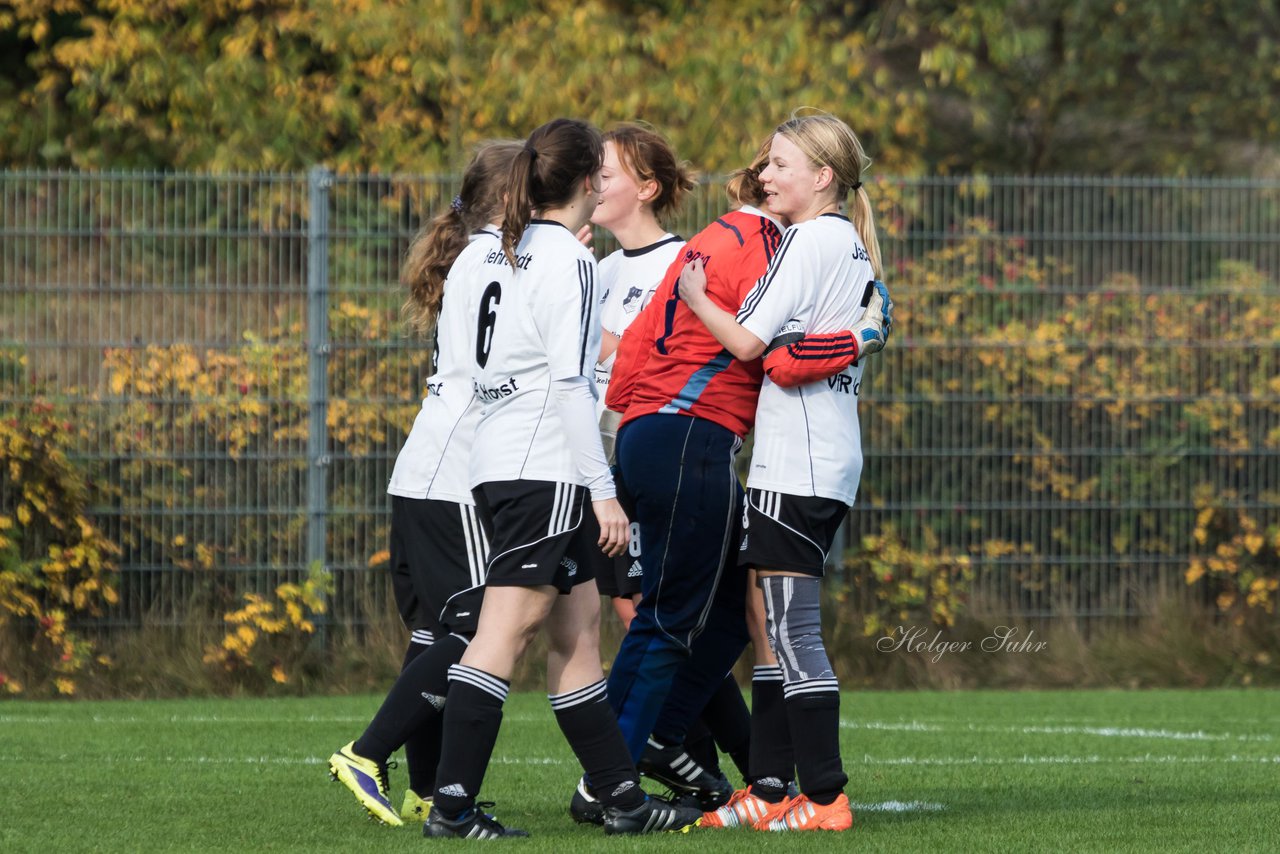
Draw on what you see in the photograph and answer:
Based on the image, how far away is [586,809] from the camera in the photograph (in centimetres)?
478

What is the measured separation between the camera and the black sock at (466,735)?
14.6 feet

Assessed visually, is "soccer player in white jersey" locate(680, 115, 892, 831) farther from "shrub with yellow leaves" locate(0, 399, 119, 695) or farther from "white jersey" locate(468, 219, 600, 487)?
"shrub with yellow leaves" locate(0, 399, 119, 695)

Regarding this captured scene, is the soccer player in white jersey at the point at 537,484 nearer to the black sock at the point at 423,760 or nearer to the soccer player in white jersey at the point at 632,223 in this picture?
the black sock at the point at 423,760

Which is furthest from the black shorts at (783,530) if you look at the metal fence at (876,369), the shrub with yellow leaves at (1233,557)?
the shrub with yellow leaves at (1233,557)

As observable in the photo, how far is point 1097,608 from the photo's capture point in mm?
9680

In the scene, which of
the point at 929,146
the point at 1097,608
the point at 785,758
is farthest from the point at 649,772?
the point at 929,146

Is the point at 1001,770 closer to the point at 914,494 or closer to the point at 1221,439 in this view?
the point at 914,494

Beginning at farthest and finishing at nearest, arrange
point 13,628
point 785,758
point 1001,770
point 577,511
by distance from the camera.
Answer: point 13,628 → point 1001,770 → point 785,758 → point 577,511

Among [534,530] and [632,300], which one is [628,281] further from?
[534,530]

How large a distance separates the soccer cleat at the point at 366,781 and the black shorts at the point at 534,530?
740 millimetres

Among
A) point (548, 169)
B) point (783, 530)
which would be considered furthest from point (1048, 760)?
point (548, 169)

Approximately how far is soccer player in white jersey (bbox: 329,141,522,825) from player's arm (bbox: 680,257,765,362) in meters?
0.51

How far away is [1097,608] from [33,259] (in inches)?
224

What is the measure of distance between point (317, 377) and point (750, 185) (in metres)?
4.53
